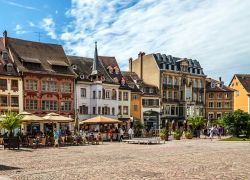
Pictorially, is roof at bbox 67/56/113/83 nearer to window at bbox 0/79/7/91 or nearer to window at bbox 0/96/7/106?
window at bbox 0/79/7/91

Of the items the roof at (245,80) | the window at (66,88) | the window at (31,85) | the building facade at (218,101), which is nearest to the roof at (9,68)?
the window at (31,85)

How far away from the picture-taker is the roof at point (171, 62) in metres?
68.6

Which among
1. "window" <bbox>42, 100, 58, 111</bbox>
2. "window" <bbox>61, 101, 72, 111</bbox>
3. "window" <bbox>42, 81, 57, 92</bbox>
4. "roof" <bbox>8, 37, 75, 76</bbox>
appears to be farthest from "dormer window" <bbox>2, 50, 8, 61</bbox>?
"window" <bbox>61, 101, 72, 111</bbox>

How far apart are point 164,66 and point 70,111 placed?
25290 millimetres

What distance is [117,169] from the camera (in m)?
15.8

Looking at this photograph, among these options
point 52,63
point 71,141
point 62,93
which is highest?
point 52,63

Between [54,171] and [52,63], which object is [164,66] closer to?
[52,63]

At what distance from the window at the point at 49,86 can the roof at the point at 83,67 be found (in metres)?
3.94

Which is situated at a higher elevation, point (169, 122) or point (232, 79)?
point (232, 79)

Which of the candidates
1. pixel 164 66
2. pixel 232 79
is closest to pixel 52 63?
pixel 164 66

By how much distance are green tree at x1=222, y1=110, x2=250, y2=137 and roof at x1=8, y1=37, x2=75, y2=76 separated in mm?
20134

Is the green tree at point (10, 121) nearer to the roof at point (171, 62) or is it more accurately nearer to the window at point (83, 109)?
the window at point (83, 109)

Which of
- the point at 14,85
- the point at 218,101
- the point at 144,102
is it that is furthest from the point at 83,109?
the point at 218,101

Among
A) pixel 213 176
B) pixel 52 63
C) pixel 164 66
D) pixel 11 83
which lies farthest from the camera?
pixel 164 66
